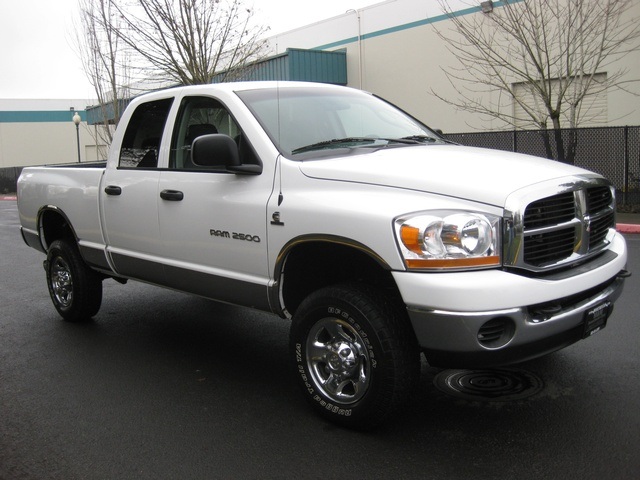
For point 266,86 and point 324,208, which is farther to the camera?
point 266,86

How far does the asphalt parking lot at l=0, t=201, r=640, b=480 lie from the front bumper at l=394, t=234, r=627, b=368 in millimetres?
535

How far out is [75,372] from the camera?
5051 mm

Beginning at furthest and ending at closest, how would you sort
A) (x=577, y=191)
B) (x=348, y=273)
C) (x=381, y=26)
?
(x=381, y=26) → (x=348, y=273) → (x=577, y=191)

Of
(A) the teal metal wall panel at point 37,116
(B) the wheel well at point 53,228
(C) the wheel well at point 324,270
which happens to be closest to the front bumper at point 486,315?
(C) the wheel well at point 324,270

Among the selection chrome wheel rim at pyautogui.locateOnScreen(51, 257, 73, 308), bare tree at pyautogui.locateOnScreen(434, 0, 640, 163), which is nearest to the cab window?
chrome wheel rim at pyautogui.locateOnScreen(51, 257, 73, 308)

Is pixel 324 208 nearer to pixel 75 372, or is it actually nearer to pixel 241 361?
pixel 241 361

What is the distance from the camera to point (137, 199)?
523cm

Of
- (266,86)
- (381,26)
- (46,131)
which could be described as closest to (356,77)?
(381,26)

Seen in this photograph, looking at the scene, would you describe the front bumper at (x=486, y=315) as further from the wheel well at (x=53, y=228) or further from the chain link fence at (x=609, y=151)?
the chain link fence at (x=609, y=151)

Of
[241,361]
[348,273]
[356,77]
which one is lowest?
[241,361]

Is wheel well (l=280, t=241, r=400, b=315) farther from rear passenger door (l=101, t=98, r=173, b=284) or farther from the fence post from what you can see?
the fence post

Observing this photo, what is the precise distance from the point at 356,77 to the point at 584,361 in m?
19.3

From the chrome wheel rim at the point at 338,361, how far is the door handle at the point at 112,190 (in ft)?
7.70

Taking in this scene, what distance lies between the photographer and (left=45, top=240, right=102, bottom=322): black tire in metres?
6.27
